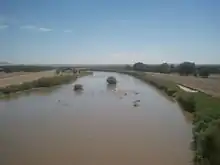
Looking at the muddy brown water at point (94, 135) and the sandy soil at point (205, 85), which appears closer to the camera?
the muddy brown water at point (94, 135)

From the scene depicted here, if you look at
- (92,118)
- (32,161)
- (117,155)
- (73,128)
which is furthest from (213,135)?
(92,118)

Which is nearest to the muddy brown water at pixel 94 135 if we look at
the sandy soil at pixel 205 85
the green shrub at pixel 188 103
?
the green shrub at pixel 188 103

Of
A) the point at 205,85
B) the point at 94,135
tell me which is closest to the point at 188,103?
the point at 94,135

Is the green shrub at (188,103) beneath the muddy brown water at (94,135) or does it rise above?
above

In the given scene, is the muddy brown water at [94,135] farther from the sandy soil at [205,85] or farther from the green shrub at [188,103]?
the sandy soil at [205,85]

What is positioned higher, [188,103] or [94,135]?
[188,103]

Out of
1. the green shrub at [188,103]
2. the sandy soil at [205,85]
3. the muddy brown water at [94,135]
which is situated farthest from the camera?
the sandy soil at [205,85]

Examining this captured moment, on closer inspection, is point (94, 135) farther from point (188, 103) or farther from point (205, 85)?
point (205, 85)

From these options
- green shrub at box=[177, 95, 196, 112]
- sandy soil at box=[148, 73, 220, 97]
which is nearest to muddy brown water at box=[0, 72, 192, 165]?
green shrub at box=[177, 95, 196, 112]

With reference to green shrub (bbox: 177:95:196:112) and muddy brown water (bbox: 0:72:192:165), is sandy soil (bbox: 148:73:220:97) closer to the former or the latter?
green shrub (bbox: 177:95:196:112)
